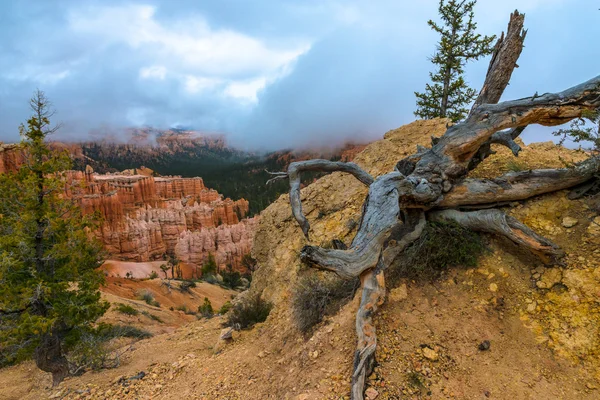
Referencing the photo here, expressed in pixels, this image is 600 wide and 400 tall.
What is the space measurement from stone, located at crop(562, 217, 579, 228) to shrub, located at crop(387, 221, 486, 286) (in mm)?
1115

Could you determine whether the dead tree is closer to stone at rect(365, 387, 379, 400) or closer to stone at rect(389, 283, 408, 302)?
stone at rect(365, 387, 379, 400)

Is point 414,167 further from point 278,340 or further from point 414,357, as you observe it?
point 278,340

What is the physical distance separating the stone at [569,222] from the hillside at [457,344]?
1 centimetres

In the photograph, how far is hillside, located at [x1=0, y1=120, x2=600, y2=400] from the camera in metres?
3.25

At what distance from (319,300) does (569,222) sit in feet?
12.2

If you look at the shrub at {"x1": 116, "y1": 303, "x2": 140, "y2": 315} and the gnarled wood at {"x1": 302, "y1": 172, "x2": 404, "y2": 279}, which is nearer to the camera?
the gnarled wood at {"x1": 302, "y1": 172, "x2": 404, "y2": 279}

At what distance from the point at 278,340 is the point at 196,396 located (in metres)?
1.37

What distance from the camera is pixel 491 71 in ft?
17.8

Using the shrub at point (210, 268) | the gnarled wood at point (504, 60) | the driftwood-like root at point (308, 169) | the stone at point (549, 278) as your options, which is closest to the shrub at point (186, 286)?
the shrub at point (210, 268)

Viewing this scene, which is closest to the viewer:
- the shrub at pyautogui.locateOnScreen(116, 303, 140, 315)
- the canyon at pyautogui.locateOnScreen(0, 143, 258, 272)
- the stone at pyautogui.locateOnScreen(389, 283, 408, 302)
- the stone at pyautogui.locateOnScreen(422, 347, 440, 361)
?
the stone at pyautogui.locateOnScreen(422, 347, 440, 361)

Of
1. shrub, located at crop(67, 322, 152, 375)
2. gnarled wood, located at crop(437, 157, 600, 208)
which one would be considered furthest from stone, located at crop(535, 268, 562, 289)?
shrub, located at crop(67, 322, 152, 375)

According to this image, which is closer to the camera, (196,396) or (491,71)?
(196,396)

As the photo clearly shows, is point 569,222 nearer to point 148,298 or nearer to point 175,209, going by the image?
point 148,298

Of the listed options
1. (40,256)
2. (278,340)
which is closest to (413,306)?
(278,340)
